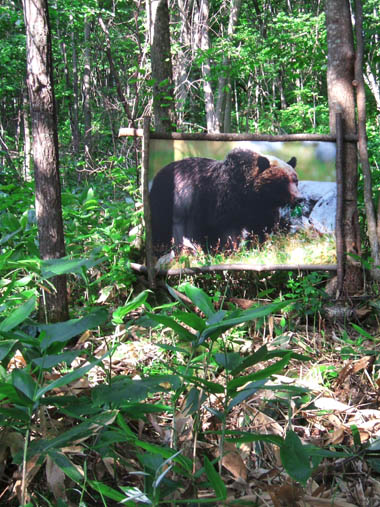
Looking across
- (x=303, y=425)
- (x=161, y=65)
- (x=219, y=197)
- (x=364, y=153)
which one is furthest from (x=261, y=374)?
(x=161, y=65)

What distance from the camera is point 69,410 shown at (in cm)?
170

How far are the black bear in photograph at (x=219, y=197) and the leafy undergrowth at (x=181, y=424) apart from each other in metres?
1.44

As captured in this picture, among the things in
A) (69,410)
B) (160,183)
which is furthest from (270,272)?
(69,410)

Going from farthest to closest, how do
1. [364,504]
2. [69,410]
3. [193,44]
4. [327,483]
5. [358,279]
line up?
[193,44] < [358,279] < [327,483] < [364,504] < [69,410]

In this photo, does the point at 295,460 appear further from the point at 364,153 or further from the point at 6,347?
the point at 364,153

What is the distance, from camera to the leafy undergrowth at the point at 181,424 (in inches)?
59.6

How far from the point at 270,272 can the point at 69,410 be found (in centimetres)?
340

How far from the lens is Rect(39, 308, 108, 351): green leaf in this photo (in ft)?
5.38

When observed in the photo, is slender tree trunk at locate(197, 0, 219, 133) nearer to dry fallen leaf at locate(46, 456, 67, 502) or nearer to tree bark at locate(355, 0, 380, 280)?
tree bark at locate(355, 0, 380, 280)

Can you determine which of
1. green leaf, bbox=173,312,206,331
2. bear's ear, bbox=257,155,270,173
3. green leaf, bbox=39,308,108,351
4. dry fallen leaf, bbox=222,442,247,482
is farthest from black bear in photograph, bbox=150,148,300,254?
green leaf, bbox=173,312,206,331

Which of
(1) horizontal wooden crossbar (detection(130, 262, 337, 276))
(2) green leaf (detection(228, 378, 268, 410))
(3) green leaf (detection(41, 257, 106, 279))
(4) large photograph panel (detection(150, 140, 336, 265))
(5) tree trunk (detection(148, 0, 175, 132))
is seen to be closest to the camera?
(2) green leaf (detection(228, 378, 268, 410))

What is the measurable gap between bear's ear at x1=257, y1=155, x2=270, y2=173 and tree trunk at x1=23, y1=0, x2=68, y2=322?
179 cm

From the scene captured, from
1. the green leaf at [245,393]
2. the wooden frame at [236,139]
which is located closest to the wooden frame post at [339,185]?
the wooden frame at [236,139]

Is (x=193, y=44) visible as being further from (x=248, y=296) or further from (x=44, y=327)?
(x=44, y=327)
